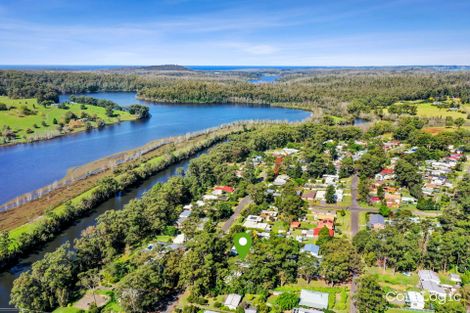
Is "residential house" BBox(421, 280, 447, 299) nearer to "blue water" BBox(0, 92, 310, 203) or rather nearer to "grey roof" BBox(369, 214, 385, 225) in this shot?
"grey roof" BBox(369, 214, 385, 225)

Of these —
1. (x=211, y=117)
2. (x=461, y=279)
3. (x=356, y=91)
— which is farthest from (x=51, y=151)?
(x=356, y=91)

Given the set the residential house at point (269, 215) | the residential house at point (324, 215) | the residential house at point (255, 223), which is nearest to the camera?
the residential house at point (255, 223)

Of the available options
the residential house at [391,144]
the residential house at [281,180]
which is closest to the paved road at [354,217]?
the residential house at [281,180]

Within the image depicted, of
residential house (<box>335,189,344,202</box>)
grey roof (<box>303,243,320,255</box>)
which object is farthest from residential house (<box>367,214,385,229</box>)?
grey roof (<box>303,243,320,255</box>)

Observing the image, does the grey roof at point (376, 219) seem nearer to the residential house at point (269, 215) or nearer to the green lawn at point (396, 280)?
the green lawn at point (396, 280)

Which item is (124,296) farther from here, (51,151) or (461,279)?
(51,151)

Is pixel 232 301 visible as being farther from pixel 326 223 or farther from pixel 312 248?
pixel 326 223

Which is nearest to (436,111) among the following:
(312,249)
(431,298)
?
(312,249)
